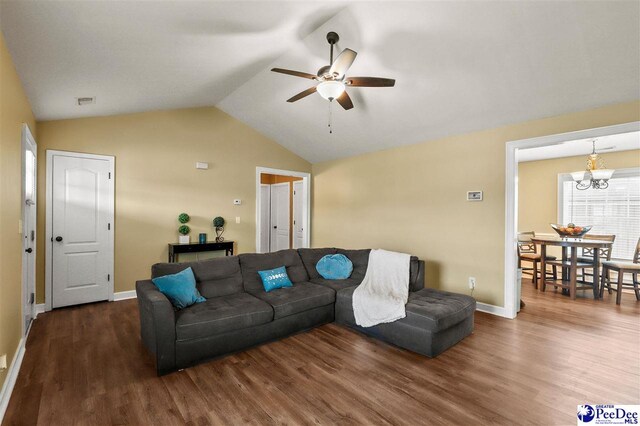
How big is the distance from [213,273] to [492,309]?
356 centimetres

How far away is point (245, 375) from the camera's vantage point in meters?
2.48

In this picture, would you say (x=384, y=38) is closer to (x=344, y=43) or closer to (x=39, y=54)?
(x=344, y=43)

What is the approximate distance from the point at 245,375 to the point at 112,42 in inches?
114

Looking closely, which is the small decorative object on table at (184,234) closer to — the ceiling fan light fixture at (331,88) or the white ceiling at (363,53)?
the white ceiling at (363,53)

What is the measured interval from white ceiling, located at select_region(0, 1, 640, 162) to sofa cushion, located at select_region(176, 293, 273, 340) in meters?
2.36

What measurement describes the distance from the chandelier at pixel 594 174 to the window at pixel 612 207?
215mm

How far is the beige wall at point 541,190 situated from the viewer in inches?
256

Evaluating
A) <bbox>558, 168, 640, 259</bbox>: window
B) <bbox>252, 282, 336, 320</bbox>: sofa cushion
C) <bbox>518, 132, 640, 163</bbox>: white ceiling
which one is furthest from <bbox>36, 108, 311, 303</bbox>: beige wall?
<bbox>558, 168, 640, 259</bbox>: window

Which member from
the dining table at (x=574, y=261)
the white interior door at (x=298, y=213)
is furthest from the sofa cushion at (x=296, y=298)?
the dining table at (x=574, y=261)

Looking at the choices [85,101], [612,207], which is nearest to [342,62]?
[85,101]

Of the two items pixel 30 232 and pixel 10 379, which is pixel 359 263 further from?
pixel 30 232

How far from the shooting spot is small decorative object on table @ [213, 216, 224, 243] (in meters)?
5.34

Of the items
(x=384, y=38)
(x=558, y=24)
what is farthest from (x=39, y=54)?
(x=558, y=24)

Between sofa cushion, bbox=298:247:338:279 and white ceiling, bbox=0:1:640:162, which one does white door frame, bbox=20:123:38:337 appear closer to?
white ceiling, bbox=0:1:640:162
